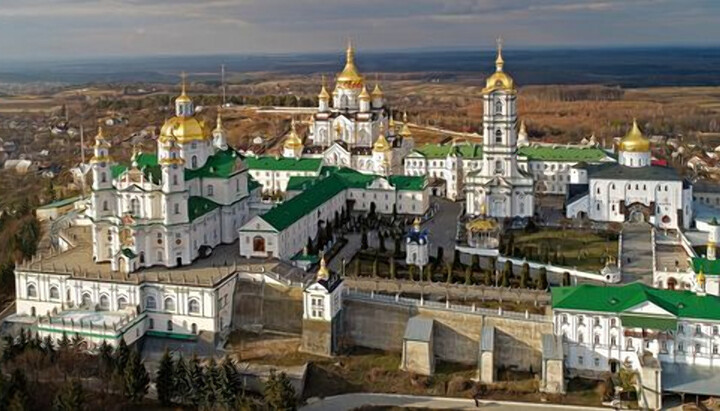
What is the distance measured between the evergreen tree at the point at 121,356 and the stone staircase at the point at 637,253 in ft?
54.8

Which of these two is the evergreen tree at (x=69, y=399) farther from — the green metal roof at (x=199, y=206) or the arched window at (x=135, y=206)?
the green metal roof at (x=199, y=206)

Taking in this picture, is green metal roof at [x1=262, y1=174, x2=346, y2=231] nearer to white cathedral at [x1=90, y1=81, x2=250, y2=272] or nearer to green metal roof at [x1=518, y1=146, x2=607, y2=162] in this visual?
white cathedral at [x1=90, y1=81, x2=250, y2=272]

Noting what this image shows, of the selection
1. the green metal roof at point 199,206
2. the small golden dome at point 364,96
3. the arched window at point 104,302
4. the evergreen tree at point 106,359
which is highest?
the small golden dome at point 364,96

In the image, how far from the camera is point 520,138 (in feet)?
160

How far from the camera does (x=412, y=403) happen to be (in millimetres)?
22422

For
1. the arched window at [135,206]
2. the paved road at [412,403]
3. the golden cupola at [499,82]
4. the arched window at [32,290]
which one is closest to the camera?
the paved road at [412,403]

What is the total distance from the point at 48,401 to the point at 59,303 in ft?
19.9

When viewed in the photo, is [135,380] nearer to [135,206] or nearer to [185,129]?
[135,206]

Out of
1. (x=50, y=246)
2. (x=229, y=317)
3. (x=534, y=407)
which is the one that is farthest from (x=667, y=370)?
(x=50, y=246)

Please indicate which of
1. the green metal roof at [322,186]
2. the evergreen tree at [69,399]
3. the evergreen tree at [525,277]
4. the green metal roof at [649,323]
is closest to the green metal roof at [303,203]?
the green metal roof at [322,186]

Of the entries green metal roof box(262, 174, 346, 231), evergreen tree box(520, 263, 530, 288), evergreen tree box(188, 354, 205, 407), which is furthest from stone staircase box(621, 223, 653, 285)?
evergreen tree box(188, 354, 205, 407)

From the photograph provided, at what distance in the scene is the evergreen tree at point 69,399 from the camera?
19891 mm

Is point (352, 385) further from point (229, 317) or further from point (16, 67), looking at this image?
point (16, 67)

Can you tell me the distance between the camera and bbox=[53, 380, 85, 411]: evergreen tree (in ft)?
65.3
